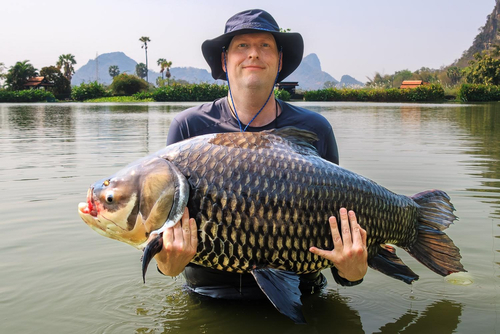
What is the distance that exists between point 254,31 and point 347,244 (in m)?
1.54

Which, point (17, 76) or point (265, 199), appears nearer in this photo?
point (265, 199)

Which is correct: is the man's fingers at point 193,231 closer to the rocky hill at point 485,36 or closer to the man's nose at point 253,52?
the man's nose at point 253,52

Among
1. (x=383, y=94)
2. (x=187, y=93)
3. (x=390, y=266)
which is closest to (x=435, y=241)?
(x=390, y=266)

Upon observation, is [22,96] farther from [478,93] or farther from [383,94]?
[478,93]

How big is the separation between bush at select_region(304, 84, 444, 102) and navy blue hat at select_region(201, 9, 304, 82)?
60.3 meters

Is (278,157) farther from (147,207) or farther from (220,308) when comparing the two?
(220,308)

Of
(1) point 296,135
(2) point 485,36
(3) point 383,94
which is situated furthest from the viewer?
(2) point 485,36

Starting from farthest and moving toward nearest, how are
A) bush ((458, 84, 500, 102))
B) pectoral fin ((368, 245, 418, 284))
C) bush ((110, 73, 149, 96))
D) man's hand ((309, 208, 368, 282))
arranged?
bush ((110, 73, 149, 96)), bush ((458, 84, 500, 102)), pectoral fin ((368, 245, 418, 284)), man's hand ((309, 208, 368, 282))

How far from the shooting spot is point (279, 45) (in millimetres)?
3668

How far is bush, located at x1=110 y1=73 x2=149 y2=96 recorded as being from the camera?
267 ft

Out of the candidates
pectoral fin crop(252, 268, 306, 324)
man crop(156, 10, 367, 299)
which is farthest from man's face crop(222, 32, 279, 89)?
pectoral fin crop(252, 268, 306, 324)

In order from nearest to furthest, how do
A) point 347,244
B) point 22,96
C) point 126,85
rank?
1. point 347,244
2. point 22,96
3. point 126,85

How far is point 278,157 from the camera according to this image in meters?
2.78

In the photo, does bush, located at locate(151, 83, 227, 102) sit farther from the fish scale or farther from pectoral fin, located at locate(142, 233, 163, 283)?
pectoral fin, located at locate(142, 233, 163, 283)
